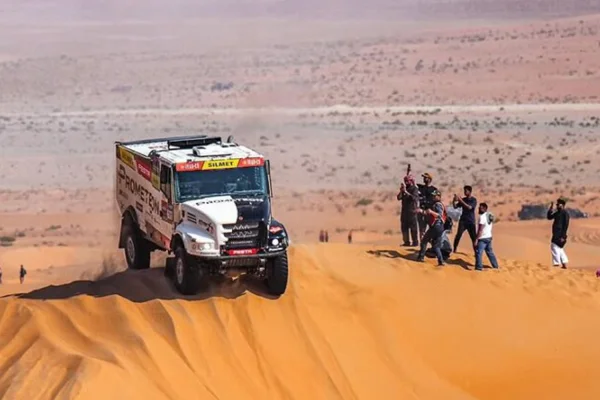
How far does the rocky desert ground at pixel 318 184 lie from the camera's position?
51.8 feet

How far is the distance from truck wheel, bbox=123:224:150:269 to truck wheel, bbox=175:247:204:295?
99.0 inches

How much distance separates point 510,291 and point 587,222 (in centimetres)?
1508

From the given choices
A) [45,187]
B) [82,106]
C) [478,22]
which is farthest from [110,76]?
[45,187]

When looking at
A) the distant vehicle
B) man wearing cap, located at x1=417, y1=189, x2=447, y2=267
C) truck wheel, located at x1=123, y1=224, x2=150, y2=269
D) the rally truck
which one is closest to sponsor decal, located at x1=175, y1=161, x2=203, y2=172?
the rally truck

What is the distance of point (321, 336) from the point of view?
1677 cm

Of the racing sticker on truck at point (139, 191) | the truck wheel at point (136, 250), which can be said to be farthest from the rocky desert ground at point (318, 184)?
the racing sticker on truck at point (139, 191)

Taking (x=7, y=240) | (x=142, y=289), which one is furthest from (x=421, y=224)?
(x=7, y=240)

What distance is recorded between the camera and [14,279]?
2889 cm

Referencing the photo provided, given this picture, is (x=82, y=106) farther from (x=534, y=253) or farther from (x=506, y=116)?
(x=534, y=253)

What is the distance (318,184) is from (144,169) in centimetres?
3076

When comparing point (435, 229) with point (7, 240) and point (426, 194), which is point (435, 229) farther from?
point (7, 240)

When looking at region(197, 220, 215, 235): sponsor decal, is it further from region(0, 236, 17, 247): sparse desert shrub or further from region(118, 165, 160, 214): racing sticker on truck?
region(0, 236, 17, 247): sparse desert shrub

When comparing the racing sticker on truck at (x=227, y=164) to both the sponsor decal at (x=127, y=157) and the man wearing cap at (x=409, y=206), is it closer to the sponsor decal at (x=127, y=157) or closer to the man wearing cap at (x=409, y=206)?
the sponsor decal at (x=127, y=157)

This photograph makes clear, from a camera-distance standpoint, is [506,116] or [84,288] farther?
[506,116]
